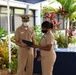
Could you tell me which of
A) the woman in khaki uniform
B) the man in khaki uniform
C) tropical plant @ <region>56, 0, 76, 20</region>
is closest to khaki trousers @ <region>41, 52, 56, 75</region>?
the woman in khaki uniform

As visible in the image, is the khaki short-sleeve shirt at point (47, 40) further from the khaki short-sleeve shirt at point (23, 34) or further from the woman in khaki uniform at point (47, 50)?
the khaki short-sleeve shirt at point (23, 34)

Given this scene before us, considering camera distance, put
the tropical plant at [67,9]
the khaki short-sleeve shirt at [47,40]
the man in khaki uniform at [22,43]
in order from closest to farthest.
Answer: the khaki short-sleeve shirt at [47,40], the man in khaki uniform at [22,43], the tropical plant at [67,9]

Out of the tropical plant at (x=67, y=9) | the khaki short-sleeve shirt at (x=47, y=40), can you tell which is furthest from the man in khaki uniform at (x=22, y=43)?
the tropical plant at (x=67, y=9)

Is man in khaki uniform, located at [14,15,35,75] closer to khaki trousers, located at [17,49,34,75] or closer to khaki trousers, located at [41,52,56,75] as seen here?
khaki trousers, located at [17,49,34,75]

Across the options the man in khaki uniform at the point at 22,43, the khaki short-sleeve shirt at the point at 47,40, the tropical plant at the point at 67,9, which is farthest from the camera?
the tropical plant at the point at 67,9

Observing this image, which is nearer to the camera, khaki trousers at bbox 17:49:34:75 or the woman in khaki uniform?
the woman in khaki uniform

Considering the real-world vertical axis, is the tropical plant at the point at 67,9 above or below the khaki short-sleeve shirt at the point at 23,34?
above

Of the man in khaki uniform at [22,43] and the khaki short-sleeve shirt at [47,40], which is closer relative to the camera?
the khaki short-sleeve shirt at [47,40]

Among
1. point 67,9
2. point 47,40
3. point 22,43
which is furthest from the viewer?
point 67,9

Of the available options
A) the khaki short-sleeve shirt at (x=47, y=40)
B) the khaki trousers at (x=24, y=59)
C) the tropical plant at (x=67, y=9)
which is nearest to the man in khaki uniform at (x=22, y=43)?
the khaki trousers at (x=24, y=59)

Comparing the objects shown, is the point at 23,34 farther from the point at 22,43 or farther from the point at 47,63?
the point at 47,63

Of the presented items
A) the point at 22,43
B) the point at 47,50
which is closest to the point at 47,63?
the point at 47,50

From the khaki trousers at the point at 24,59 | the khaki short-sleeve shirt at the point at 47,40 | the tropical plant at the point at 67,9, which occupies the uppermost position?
the tropical plant at the point at 67,9

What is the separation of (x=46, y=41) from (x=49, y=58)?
1.21 ft
